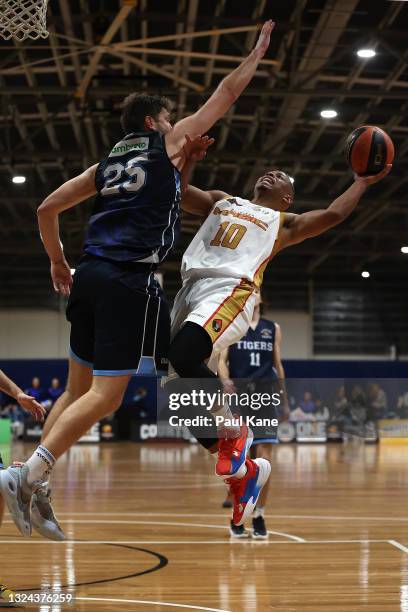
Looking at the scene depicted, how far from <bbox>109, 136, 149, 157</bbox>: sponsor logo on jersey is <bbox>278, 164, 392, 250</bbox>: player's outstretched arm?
950mm

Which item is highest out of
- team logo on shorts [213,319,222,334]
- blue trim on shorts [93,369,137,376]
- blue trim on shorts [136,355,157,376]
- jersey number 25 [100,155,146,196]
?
jersey number 25 [100,155,146,196]

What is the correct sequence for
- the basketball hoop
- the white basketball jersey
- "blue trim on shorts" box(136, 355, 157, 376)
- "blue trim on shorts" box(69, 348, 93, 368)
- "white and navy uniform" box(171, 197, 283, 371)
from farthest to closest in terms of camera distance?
1. the basketball hoop
2. the white basketball jersey
3. "white and navy uniform" box(171, 197, 283, 371)
4. "blue trim on shorts" box(69, 348, 93, 368)
5. "blue trim on shorts" box(136, 355, 157, 376)

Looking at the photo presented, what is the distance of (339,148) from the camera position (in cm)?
2072

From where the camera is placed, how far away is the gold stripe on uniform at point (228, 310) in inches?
181

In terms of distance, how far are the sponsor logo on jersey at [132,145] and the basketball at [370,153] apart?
1.11m

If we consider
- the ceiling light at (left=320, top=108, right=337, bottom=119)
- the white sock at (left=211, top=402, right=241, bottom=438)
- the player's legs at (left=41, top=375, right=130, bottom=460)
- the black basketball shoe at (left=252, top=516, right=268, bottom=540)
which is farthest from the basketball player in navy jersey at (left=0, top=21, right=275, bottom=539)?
the ceiling light at (left=320, top=108, right=337, bottom=119)

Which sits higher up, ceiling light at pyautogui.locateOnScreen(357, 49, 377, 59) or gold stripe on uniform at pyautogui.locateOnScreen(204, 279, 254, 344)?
ceiling light at pyautogui.locateOnScreen(357, 49, 377, 59)

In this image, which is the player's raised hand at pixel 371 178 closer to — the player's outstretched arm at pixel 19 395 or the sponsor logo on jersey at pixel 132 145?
the sponsor logo on jersey at pixel 132 145

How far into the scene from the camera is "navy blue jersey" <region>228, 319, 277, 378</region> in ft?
26.7

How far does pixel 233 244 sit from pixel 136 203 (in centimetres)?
70

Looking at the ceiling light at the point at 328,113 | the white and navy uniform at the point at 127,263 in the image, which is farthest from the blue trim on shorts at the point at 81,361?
the ceiling light at the point at 328,113

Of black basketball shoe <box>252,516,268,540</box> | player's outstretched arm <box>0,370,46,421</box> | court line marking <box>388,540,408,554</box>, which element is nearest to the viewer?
player's outstretched arm <box>0,370,46,421</box>

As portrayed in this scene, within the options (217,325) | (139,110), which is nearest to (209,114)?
(139,110)

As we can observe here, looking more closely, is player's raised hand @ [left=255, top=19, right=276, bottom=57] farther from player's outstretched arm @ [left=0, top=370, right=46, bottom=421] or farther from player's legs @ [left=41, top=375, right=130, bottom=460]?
player's outstretched arm @ [left=0, top=370, right=46, bottom=421]
